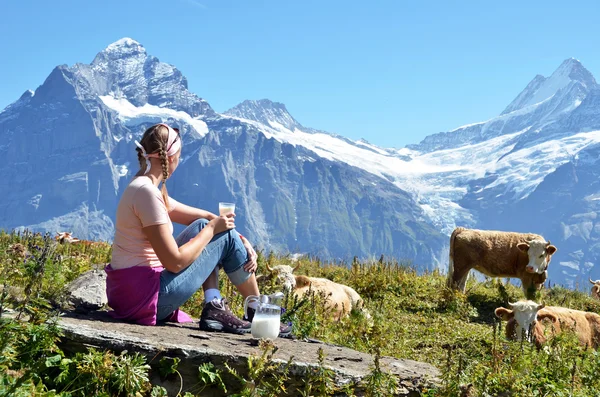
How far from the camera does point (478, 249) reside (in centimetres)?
1614

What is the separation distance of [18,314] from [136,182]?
4.58 ft

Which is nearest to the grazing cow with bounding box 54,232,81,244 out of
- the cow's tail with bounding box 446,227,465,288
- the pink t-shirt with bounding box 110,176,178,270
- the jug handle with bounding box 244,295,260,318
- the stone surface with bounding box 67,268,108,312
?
the stone surface with bounding box 67,268,108,312

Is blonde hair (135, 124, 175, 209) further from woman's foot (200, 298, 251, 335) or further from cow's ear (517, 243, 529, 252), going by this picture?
cow's ear (517, 243, 529, 252)

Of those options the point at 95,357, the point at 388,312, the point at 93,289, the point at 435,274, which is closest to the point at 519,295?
the point at 435,274

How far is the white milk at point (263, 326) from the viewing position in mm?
5465

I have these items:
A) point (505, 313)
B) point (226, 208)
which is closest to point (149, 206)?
point (226, 208)

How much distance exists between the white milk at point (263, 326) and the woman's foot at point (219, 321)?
1.20 feet

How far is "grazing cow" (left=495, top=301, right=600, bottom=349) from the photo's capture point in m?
9.95

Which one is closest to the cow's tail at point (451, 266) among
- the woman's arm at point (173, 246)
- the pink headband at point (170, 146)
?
the woman's arm at point (173, 246)

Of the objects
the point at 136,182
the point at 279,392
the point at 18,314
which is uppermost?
the point at 136,182

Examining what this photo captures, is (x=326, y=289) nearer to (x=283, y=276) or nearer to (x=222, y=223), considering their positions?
(x=283, y=276)

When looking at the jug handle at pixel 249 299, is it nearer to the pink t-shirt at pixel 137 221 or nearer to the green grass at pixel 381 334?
the green grass at pixel 381 334

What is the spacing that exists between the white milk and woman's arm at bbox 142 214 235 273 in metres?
0.78

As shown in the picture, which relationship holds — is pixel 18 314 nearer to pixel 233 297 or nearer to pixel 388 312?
pixel 233 297
